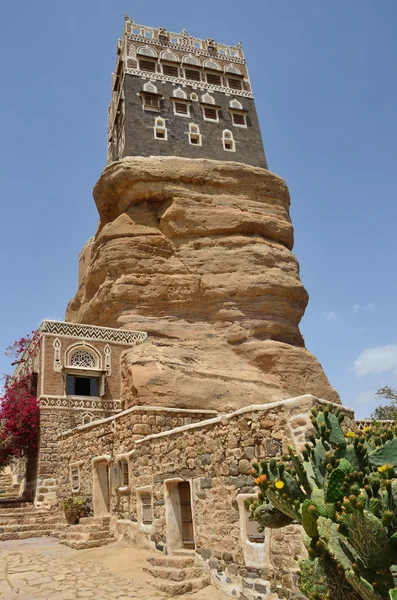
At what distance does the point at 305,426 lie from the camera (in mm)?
6867

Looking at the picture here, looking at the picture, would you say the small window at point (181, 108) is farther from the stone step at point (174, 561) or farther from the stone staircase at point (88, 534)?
the stone step at point (174, 561)

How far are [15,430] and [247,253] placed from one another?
12843 mm

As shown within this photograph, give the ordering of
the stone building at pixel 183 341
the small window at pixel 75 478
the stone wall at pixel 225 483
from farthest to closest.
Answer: the small window at pixel 75 478, the stone building at pixel 183 341, the stone wall at pixel 225 483

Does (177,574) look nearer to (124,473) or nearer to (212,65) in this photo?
(124,473)

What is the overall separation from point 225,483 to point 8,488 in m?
16.0

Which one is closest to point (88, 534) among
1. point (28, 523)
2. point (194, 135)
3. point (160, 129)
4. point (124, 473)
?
point (124, 473)

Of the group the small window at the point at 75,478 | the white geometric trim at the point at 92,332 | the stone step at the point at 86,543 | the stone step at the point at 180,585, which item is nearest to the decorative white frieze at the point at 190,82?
the white geometric trim at the point at 92,332

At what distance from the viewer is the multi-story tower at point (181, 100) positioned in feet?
91.6

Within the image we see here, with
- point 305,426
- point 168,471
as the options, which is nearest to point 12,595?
point 168,471

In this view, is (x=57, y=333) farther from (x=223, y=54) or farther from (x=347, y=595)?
(x=223, y=54)

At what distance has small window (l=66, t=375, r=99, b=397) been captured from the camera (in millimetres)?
19547

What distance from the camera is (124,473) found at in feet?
39.3

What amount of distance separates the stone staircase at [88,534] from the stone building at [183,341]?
12cm

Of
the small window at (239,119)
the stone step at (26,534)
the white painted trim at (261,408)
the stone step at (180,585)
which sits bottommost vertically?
the stone step at (180,585)
